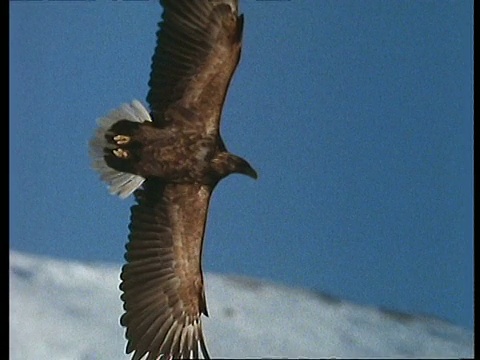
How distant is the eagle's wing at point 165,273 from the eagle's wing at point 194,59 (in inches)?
6.3

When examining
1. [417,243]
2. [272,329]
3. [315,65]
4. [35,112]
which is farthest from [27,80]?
[417,243]

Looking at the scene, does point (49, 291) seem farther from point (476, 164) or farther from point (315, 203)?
point (476, 164)

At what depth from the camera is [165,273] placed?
1.90 metres

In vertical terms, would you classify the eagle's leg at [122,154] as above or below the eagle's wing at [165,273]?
above

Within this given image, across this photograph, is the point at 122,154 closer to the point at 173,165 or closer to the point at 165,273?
the point at 173,165

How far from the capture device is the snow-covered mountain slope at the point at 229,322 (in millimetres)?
1869

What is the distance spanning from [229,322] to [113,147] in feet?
1.40

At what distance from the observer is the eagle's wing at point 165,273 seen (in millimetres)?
1886

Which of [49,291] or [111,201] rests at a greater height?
[111,201]

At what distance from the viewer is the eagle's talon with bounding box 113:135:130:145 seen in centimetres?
187

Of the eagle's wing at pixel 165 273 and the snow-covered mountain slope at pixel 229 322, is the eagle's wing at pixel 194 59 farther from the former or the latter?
the snow-covered mountain slope at pixel 229 322

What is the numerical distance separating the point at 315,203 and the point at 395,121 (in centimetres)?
24

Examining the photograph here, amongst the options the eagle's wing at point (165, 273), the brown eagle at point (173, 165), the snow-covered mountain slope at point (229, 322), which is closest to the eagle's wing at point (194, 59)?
the brown eagle at point (173, 165)

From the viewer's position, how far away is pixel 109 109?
1874 mm
